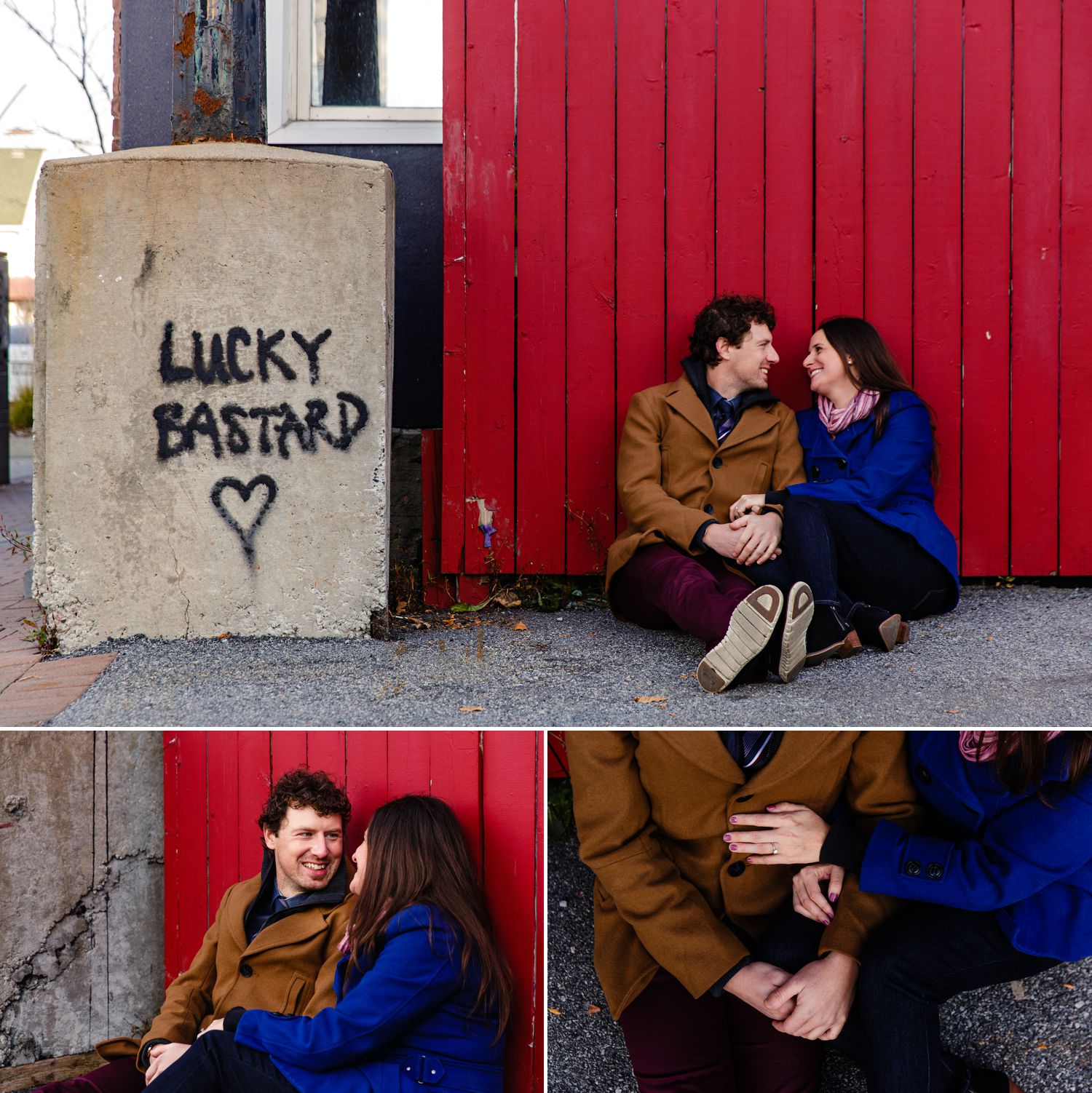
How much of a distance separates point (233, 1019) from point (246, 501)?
159 cm

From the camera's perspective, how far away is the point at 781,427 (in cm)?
365

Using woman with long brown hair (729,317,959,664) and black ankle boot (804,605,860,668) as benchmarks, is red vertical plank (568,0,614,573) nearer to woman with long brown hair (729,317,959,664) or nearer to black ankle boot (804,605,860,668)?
woman with long brown hair (729,317,959,664)

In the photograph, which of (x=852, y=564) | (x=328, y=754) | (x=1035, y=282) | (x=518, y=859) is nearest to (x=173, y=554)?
(x=328, y=754)

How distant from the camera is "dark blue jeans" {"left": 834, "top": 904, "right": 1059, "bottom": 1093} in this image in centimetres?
212

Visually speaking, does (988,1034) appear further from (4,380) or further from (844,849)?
(4,380)

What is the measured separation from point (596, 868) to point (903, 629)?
4.57ft

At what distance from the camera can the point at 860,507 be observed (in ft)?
10.9

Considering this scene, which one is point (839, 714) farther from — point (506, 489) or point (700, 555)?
point (506, 489)

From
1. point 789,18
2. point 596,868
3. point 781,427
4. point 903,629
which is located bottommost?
point 596,868

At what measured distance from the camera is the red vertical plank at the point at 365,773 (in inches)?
109

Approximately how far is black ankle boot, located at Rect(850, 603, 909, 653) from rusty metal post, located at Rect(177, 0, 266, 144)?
257 cm

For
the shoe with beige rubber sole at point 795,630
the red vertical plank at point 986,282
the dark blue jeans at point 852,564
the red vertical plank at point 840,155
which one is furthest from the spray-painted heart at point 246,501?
the red vertical plank at point 986,282

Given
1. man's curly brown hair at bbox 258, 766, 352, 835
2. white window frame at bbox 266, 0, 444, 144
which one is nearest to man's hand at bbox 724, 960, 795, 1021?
man's curly brown hair at bbox 258, 766, 352, 835

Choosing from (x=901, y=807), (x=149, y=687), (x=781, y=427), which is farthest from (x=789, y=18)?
(x=149, y=687)
